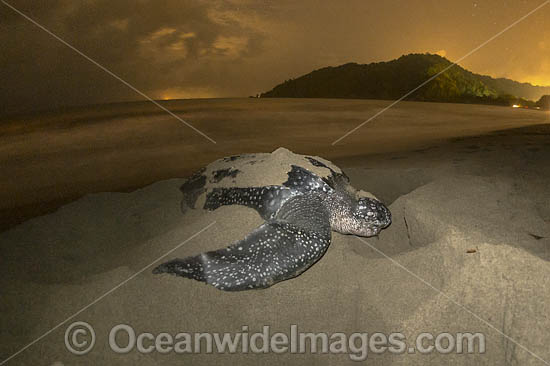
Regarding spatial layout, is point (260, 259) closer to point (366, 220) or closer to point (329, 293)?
point (329, 293)

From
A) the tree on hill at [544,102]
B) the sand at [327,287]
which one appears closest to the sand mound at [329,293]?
the sand at [327,287]

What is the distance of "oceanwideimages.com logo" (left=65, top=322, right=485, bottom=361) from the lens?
1.30m

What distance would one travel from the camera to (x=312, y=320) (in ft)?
4.96

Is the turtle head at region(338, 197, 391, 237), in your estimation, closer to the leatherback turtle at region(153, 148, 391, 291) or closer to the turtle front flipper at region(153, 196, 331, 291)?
the leatherback turtle at region(153, 148, 391, 291)

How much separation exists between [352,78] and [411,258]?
3913cm

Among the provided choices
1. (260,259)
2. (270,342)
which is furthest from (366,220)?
(270,342)

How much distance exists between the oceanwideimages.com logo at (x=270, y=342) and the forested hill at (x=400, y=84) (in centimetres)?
2720

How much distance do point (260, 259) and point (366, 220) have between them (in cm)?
105

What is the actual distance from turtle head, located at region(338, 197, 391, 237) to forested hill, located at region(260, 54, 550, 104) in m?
26.1

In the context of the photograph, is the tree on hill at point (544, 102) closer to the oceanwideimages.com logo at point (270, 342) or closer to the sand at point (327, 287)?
the sand at point (327, 287)

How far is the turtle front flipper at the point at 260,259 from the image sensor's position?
1582 millimetres

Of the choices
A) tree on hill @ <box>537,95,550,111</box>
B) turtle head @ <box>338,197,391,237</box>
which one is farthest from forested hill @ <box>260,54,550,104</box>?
turtle head @ <box>338,197,391,237</box>

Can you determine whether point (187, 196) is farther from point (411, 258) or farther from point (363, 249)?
point (411, 258)

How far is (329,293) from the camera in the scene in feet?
5.34
